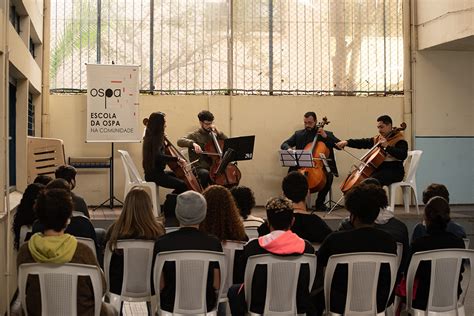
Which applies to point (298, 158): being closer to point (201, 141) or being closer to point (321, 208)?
point (321, 208)

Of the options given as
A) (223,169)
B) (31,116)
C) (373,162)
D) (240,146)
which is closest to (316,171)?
(373,162)

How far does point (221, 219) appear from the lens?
3.73 meters

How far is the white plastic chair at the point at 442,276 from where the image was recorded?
3.51 m

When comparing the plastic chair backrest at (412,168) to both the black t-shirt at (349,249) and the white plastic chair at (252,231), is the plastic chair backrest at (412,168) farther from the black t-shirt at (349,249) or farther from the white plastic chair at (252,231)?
the black t-shirt at (349,249)

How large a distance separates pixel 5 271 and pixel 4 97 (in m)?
1.06

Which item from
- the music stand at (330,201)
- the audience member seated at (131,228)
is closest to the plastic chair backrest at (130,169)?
the music stand at (330,201)

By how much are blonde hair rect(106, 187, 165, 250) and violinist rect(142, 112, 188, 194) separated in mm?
3300

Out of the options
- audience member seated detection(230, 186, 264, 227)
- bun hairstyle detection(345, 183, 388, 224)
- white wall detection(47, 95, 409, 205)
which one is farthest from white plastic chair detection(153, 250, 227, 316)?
white wall detection(47, 95, 409, 205)

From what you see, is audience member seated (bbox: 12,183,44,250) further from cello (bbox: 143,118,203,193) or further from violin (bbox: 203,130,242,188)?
violin (bbox: 203,130,242,188)

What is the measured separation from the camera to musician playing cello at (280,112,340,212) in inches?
327

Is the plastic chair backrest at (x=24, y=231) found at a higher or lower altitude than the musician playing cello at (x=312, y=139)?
lower

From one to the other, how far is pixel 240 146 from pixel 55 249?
4655mm

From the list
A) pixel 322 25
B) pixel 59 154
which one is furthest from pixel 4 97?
pixel 322 25

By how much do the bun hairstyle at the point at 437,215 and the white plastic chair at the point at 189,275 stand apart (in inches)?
45.0
